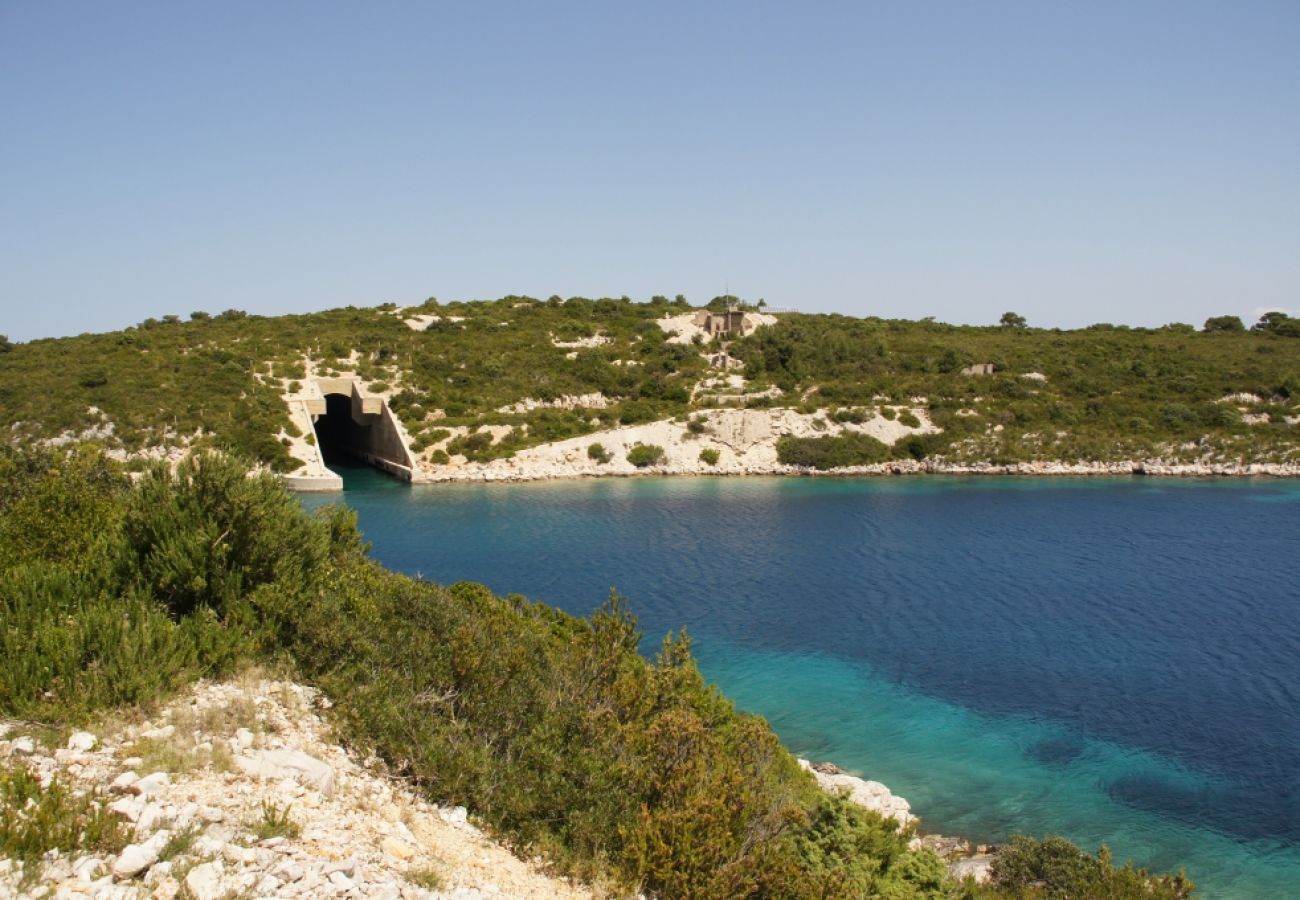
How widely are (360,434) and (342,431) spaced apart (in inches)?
172

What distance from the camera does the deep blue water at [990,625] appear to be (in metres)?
15.1

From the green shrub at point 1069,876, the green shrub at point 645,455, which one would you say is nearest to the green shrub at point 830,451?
the green shrub at point 645,455

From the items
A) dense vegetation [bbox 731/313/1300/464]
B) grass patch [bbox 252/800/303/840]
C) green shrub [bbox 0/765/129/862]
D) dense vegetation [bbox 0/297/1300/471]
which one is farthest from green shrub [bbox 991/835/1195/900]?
dense vegetation [bbox 731/313/1300/464]

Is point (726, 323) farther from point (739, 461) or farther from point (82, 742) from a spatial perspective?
point (82, 742)

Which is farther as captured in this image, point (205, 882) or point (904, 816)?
point (904, 816)

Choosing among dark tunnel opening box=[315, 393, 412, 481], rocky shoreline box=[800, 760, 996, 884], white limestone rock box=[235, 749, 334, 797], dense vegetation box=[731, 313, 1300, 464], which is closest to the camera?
white limestone rock box=[235, 749, 334, 797]

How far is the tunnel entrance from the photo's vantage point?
53.3 metres

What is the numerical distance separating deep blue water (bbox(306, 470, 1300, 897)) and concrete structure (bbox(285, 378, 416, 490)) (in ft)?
10.6

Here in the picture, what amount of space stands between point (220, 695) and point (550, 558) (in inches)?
920

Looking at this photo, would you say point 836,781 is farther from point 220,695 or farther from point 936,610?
point 936,610

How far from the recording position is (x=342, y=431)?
64125mm

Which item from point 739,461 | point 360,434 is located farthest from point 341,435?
point 739,461

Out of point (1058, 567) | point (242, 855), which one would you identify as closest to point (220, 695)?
point (242, 855)

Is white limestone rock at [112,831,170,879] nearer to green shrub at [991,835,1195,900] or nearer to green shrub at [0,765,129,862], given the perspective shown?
green shrub at [0,765,129,862]
